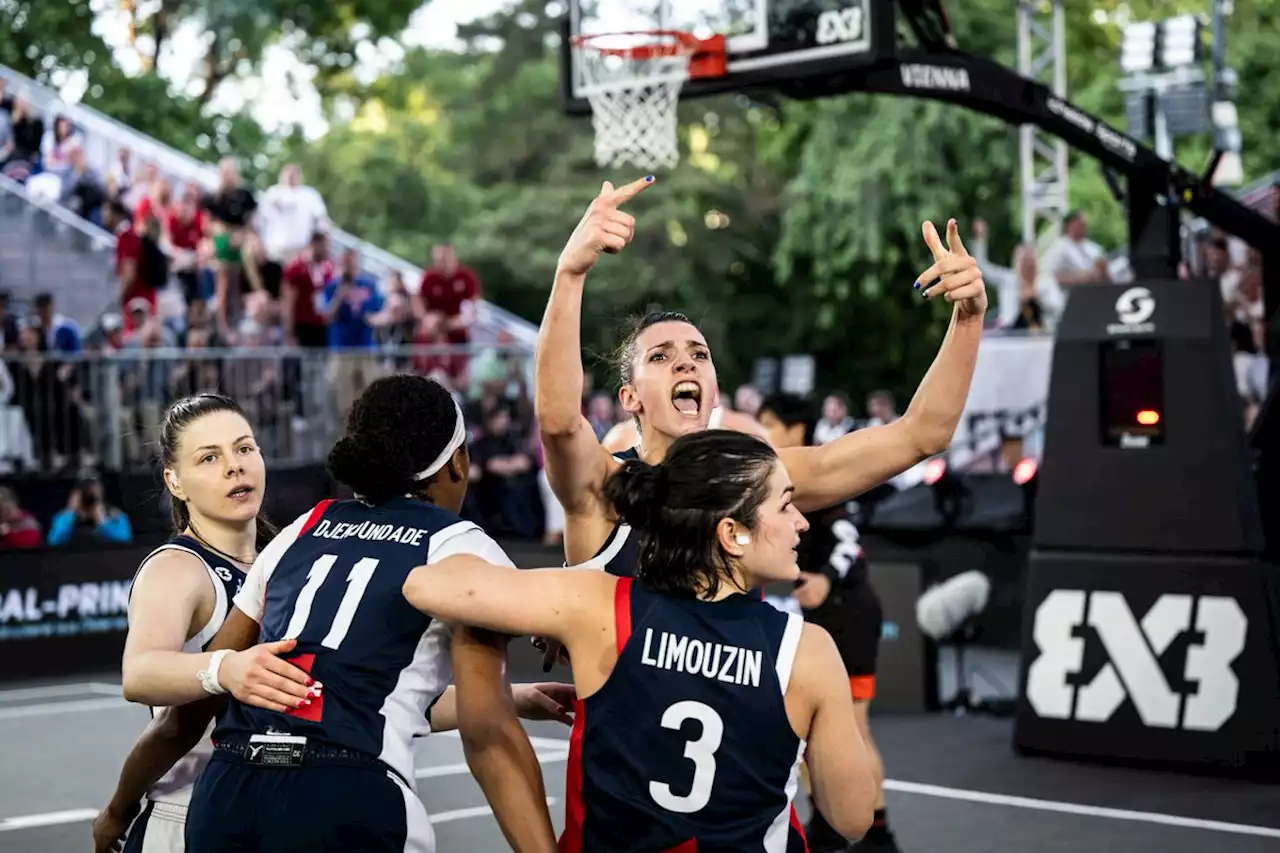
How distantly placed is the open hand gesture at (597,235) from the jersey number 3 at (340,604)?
2.62 ft

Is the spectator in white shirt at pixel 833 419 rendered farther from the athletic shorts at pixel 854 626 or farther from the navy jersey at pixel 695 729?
the navy jersey at pixel 695 729

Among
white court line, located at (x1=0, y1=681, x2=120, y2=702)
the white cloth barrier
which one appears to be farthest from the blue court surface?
the white cloth barrier

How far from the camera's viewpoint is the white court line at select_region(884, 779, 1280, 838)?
8305 mm

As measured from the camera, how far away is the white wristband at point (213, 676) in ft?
12.2

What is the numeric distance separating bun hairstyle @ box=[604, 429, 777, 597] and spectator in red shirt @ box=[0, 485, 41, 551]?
11963 millimetres

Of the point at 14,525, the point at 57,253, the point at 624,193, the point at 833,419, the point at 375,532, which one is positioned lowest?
the point at 14,525

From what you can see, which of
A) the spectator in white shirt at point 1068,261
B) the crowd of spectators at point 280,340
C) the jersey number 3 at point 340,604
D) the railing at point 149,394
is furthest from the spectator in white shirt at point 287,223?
the jersey number 3 at point 340,604

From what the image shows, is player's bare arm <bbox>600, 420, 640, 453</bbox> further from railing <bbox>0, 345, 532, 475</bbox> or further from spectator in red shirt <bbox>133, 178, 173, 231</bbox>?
spectator in red shirt <bbox>133, 178, 173, 231</bbox>

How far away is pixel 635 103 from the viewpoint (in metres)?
10.2

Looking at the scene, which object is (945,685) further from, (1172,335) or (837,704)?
(837,704)

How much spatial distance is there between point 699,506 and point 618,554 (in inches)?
30.7

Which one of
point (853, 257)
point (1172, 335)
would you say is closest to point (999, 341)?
point (1172, 335)

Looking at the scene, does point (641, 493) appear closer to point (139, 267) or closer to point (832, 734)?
point (832, 734)

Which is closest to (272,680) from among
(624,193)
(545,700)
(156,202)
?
(545,700)
